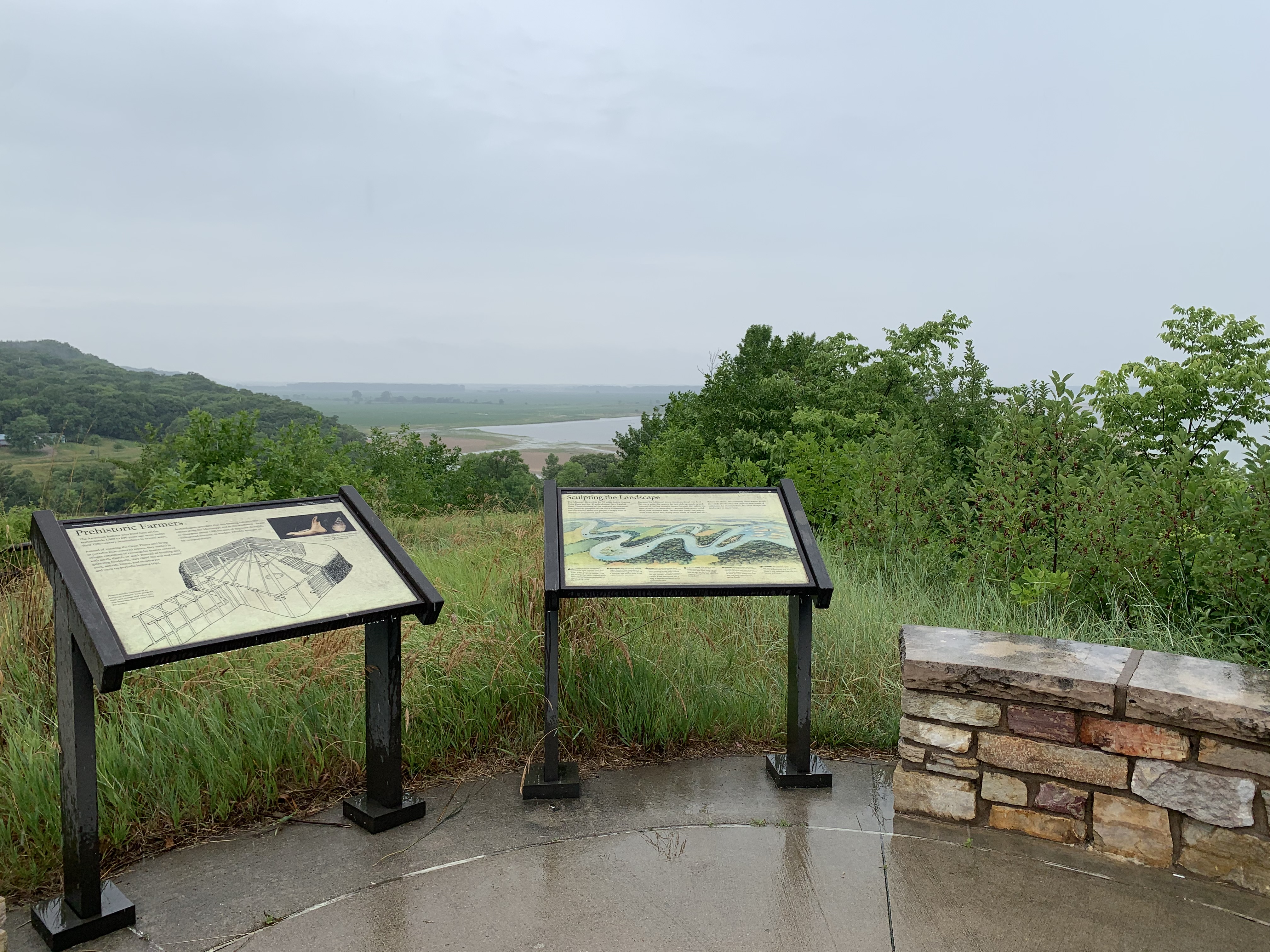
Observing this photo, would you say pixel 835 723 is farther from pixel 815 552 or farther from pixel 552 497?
pixel 552 497

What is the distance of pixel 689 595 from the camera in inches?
146

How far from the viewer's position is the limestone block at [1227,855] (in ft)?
10.5

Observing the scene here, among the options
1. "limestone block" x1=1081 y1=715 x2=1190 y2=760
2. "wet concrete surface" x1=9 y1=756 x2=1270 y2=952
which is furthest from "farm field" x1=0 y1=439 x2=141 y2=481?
"limestone block" x1=1081 y1=715 x2=1190 y2=760

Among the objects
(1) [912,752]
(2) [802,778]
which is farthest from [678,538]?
(1) [912,752]

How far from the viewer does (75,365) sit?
116 feet

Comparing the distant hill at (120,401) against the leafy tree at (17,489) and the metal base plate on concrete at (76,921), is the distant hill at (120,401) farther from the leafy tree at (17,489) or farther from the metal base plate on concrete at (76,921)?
the metal base plate on concrete at (76,921)

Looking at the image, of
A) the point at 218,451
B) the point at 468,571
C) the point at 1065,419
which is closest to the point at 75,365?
the point at 218,451

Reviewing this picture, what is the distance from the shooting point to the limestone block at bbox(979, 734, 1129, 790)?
3412 millimetres

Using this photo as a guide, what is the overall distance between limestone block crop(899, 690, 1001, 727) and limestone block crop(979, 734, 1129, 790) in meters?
0.07

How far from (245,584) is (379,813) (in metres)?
1.09

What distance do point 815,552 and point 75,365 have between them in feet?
128

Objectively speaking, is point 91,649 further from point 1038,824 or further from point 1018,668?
point 1038,824

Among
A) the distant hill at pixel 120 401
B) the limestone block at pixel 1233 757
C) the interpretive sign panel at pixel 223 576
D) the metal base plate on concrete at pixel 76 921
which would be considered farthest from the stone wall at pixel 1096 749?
the distant hill at pixel 120 401

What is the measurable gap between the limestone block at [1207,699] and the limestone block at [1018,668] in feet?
0.36
